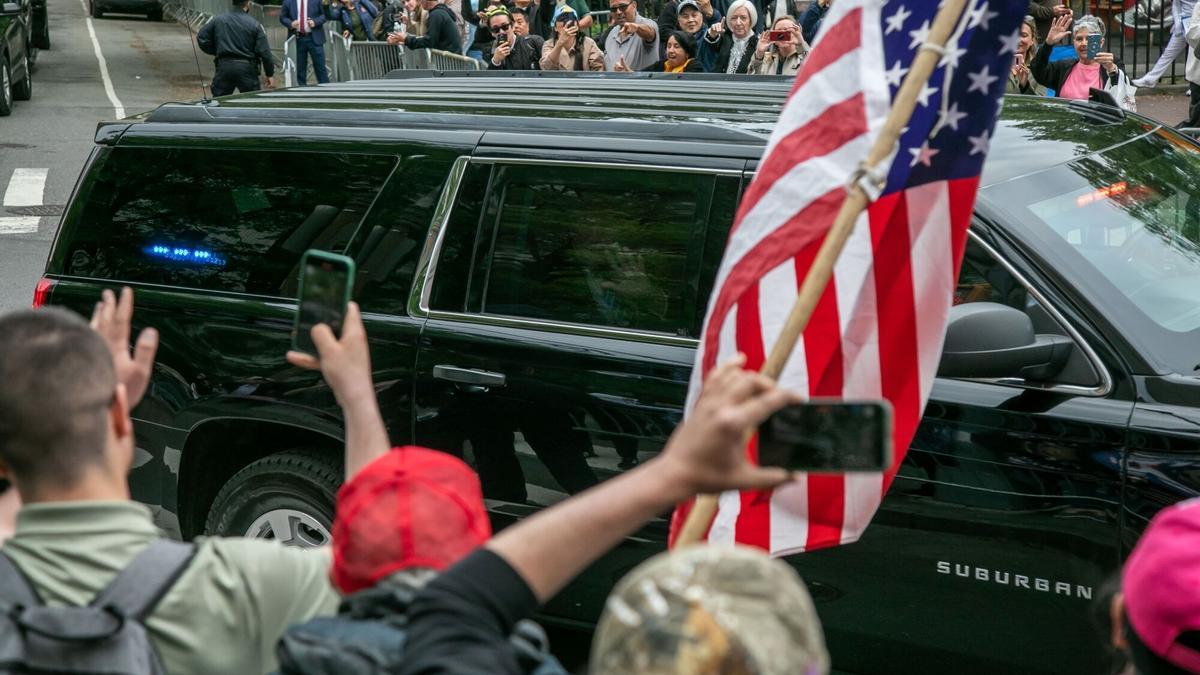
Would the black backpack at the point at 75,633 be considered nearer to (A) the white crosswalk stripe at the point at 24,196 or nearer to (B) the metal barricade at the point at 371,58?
(A) the white crosswalk stripe at the point at 24,196

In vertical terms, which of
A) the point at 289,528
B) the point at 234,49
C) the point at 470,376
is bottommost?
the point at 234,49

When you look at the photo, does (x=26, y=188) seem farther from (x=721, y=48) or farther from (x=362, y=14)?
(x=721, y=48)

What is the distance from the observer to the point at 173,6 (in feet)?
131

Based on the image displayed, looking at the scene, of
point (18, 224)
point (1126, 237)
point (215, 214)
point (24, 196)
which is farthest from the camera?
point (24, 196)

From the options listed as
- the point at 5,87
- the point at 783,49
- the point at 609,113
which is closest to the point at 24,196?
the point at 5,87

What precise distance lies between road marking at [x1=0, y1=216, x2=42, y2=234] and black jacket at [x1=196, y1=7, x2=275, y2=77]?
15.1 feet

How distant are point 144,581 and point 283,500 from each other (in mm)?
2840

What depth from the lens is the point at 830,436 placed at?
2.12m

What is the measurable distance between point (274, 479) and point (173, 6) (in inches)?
1480

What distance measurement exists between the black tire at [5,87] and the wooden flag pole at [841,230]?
18456 mm

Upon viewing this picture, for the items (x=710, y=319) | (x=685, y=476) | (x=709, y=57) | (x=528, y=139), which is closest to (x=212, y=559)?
(x=685, y=476)

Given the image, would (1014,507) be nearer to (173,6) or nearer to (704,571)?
(704,571)

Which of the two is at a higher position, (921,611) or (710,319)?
(710,319)

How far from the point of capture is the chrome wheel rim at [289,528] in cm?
507
